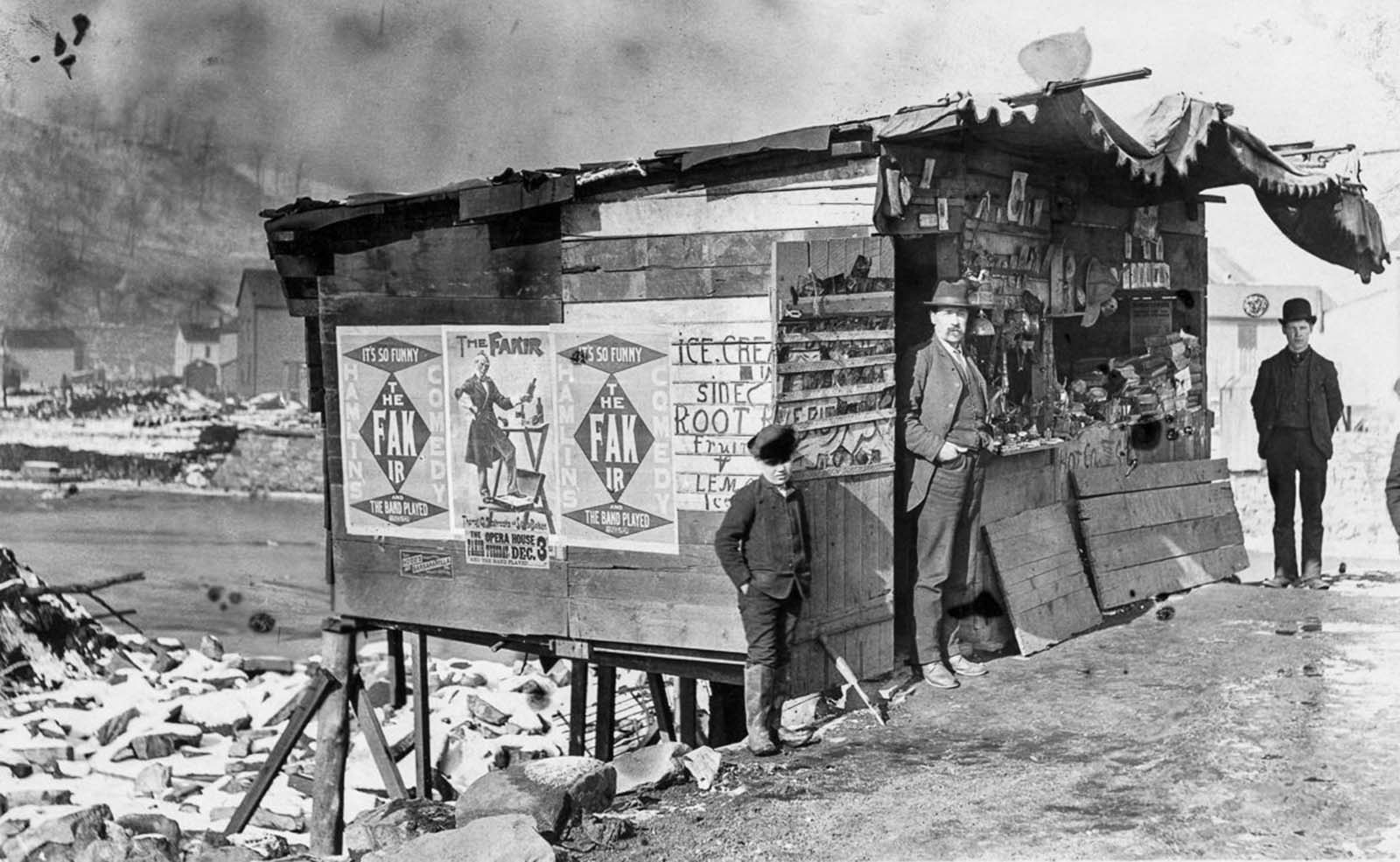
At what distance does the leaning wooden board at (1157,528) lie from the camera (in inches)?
410

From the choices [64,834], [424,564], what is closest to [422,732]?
[424,564]

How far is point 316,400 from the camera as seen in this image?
11.1 metres

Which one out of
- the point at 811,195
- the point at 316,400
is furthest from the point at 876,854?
the point at 316,400

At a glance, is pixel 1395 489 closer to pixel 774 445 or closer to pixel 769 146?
pixel 774 445

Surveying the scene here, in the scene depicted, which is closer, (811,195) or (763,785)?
(763,785)

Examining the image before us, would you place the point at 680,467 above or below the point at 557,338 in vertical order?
below

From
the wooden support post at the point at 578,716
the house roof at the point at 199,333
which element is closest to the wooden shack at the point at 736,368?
the wooden support post at the point at 578,716

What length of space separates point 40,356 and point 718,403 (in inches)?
944

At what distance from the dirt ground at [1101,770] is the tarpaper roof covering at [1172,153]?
11.1 feet

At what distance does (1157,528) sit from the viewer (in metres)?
11.0

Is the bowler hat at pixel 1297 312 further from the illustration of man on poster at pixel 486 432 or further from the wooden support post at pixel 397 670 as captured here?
the wooden support post at pixel 397 670

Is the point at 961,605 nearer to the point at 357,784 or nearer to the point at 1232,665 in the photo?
the point at 1232,665

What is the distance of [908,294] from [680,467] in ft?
6.44

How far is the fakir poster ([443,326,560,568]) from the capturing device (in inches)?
359
